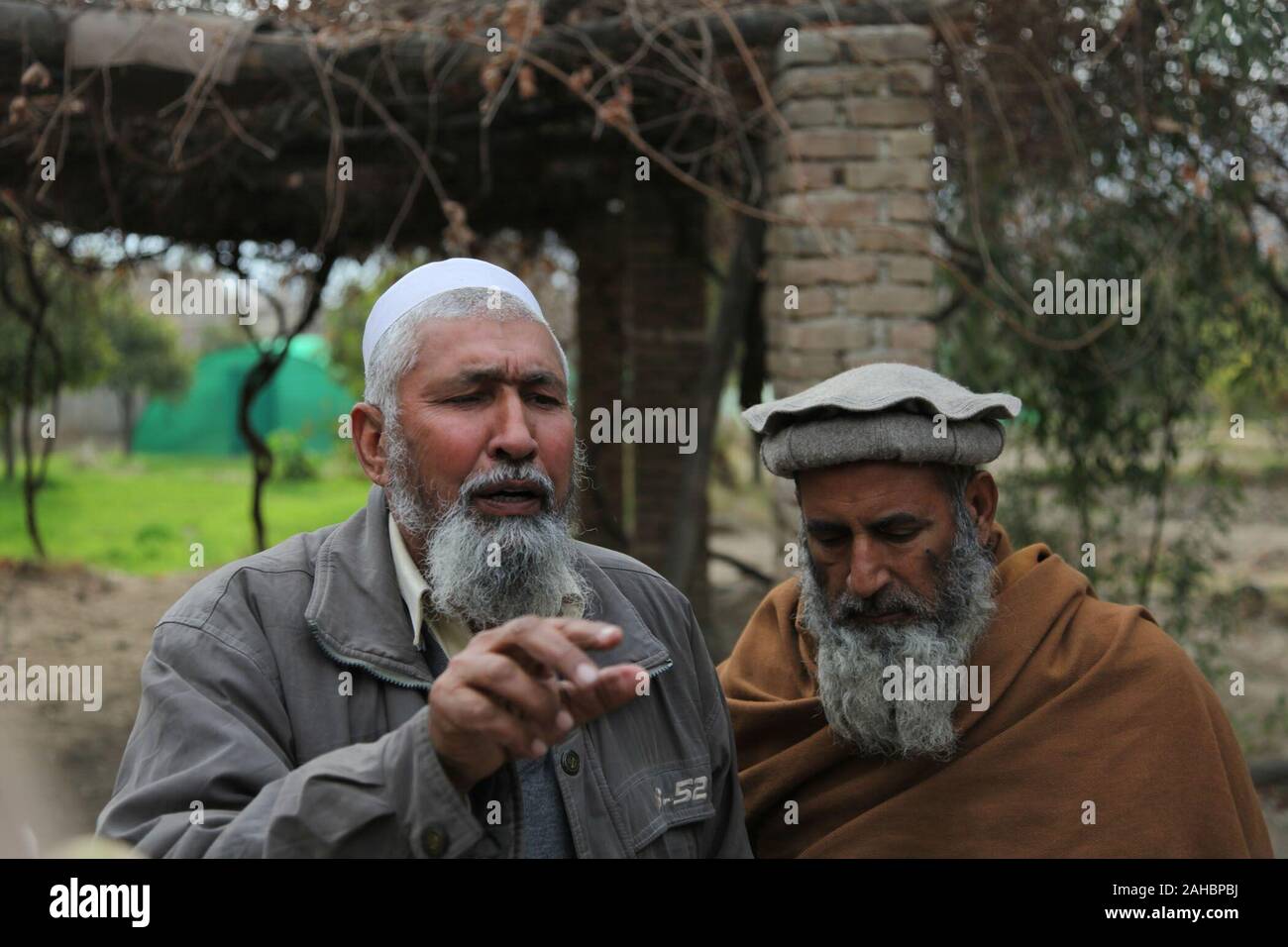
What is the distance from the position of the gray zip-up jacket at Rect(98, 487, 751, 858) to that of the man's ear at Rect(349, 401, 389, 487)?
0.05m

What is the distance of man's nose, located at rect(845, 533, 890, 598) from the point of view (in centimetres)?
264

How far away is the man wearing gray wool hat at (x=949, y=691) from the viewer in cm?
250

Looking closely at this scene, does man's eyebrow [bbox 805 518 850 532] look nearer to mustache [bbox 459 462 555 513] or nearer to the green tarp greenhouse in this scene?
mustache [bbox 459 462 555 513]

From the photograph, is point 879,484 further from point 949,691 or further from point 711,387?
point 711,387

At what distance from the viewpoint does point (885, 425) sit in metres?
2.59

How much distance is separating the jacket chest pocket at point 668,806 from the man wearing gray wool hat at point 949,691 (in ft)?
1.54

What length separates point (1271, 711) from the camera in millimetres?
7820

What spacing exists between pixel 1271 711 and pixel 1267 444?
1425 centimetres

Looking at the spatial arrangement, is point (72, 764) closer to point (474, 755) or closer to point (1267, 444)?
point (474, 755)

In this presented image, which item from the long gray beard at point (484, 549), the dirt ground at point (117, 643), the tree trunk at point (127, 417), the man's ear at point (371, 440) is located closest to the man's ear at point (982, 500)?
the long gray beard at point (484, 549)

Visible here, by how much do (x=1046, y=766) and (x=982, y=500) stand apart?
0.62 m

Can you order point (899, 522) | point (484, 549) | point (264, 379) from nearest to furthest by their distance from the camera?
1. point (484, 549)
2. point (899, 522)
3. point (264, 379)

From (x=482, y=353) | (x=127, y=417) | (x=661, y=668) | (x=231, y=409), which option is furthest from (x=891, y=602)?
(x=127, y=417)

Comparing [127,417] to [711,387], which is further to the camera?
[127,417]
